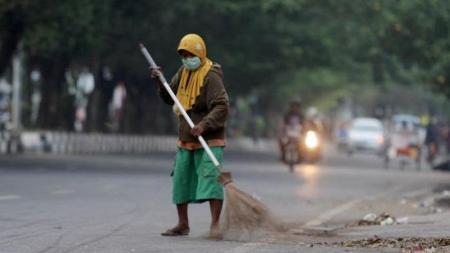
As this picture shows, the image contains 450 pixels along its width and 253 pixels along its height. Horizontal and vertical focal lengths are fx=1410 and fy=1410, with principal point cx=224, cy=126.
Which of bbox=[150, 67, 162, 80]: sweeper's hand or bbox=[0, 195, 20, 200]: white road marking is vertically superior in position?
bbox=[150, 67, 162, 80]: sweeper's hand

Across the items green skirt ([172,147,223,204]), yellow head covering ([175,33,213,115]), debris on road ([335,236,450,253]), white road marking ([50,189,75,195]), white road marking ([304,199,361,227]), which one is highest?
yellow head covering ([175,33,213,115])

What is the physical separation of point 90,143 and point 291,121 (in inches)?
553

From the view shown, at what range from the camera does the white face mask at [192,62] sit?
40.8 feet

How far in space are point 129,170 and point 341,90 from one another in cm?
6601

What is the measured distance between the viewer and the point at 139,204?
59.4 feet

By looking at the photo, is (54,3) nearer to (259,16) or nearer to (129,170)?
(129,170)

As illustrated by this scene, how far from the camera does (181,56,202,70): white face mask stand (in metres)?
12.4

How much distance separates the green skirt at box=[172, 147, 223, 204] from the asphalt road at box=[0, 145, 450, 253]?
1.25 feet

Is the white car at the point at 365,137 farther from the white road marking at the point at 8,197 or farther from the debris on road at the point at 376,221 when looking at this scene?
the debris on road at the point at 376,221

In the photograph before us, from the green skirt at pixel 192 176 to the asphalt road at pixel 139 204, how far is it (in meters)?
0.38

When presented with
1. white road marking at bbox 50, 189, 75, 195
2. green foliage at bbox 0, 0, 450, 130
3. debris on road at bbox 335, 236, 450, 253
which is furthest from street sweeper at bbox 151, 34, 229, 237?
green foliage at bbox 0, 0, 450, 130

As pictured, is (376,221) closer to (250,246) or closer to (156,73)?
(156,73)

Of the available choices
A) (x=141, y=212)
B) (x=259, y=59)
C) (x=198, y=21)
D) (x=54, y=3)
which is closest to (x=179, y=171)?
(x=141, y=212)

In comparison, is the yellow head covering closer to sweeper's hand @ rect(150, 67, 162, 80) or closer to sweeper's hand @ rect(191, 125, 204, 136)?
sweeper's hand @ rect(150, 67, 162, 80)
